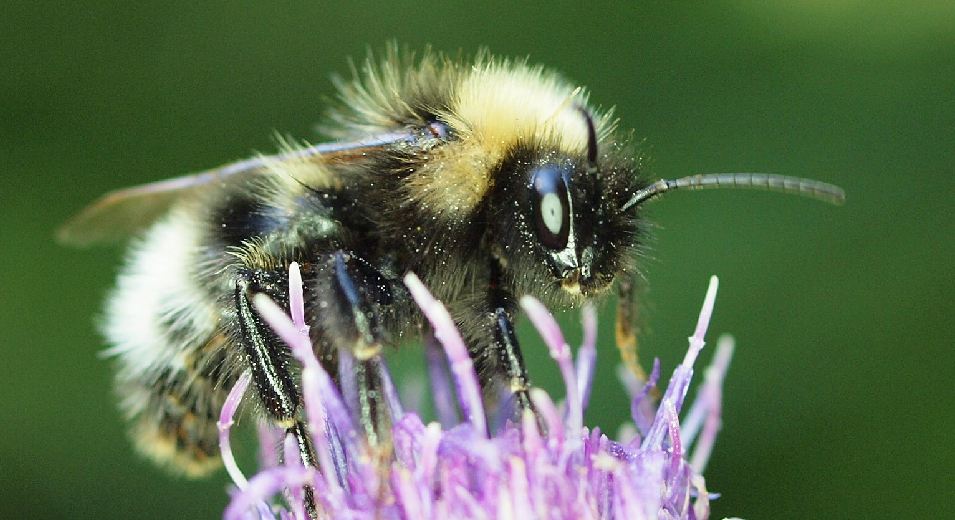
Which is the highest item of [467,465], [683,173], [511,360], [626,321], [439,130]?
[683,173]

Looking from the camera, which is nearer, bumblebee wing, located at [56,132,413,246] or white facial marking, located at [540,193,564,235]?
white facial marking, located at [540,193,564,235]

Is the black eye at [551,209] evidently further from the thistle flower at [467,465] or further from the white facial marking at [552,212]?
the thistle flower at [467,465]

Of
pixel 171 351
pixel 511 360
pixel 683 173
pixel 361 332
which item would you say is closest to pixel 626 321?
pixel 511 360

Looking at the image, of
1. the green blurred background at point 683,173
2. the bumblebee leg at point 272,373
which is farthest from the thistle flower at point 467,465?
the green blurred background at point 683,173

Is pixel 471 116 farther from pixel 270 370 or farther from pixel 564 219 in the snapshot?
pixel 270 370

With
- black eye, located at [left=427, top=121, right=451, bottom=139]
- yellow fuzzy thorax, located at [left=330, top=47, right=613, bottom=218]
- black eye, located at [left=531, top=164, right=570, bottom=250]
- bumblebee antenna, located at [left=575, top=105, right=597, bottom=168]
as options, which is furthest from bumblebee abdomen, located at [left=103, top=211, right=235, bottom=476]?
bumblebee antenna, located at [left=575, top=105, right=597, bottom=168]

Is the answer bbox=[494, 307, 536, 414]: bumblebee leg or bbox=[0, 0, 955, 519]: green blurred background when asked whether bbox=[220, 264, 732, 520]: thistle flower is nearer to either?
bbox=[494, 307, 536, 414]: bumblebee leg
